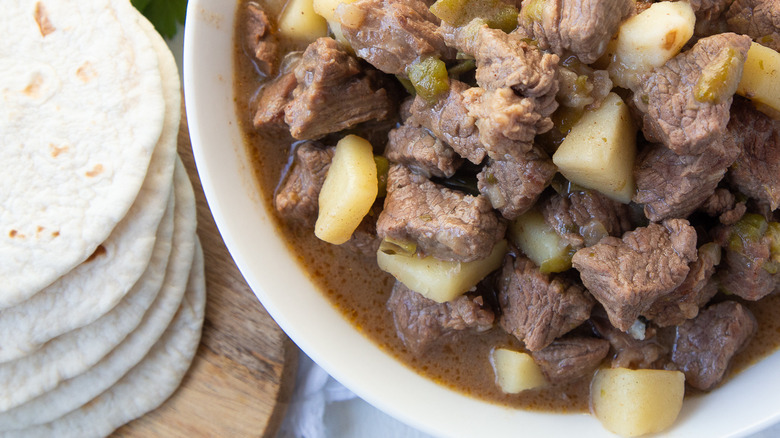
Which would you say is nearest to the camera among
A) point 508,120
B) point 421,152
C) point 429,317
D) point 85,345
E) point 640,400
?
point 508,120

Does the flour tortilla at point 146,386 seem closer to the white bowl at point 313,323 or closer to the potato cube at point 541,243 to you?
the white bowl at point 313,323

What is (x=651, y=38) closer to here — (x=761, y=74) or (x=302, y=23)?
(x=761, y=74)

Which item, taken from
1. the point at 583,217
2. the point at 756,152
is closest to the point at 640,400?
the point at 583,217

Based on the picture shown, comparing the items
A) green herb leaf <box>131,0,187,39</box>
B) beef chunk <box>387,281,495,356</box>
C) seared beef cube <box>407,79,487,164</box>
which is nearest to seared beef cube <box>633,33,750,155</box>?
seared beef cube <box>407,79,487,164</box>

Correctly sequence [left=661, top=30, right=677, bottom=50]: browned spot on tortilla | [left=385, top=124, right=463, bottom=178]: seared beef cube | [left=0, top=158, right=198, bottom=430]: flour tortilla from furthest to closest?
[left=0, top=158, right=198, bottom=430]: flour tortilla → [left=385, top=124, right=463, bottom=178]: seared beef cube → [left=661, top=30, right=677, bottom=50]: browned spot on tortilla

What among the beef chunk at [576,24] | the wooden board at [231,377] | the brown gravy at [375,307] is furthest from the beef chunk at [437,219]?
the wooden board at [231,377]

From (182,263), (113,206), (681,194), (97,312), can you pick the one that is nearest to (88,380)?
(97,312)

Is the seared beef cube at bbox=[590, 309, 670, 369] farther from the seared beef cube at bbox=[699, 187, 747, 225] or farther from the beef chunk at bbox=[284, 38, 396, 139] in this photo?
the beef chunk at bbox=[284, 38, 396, 139]
